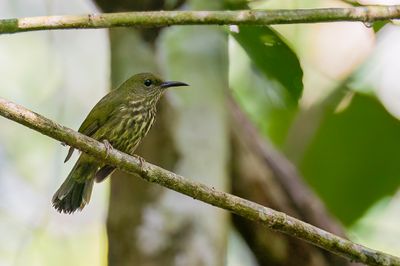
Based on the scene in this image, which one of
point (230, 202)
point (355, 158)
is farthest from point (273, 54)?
point (355, 158)

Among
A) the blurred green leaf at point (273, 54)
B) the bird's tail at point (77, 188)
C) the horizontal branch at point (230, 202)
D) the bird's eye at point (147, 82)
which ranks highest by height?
the blurred green leaf at point (273, 54)

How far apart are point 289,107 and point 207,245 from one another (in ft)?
3.27

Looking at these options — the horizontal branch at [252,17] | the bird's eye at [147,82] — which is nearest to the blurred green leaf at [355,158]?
the bird's eye at [147,82]

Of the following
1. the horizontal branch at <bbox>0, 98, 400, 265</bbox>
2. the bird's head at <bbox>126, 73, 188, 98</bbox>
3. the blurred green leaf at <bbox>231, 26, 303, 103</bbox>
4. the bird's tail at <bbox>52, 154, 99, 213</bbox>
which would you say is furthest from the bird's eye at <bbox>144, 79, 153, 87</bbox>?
the horizontal branch at <bbox>0, 98, 400, 265</bbox>

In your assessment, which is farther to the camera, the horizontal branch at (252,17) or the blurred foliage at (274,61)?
the blurred foliage at (274,61)

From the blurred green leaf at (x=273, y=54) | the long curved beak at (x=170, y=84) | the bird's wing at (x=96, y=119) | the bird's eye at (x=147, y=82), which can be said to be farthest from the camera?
the bird's eye at (x=147, y=82)

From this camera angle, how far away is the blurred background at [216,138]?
4.95m

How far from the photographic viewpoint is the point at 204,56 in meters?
5.36

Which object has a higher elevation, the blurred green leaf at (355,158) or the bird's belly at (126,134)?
the bird's belly at (126,134)

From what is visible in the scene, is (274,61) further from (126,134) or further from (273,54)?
(126,134)

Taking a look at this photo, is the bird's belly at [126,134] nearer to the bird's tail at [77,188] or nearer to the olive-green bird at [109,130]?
the olive-green bird at [109,130]

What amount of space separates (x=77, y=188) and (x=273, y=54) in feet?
4.04

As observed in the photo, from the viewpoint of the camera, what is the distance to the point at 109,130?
452cm

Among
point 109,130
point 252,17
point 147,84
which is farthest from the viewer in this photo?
point 147,84
